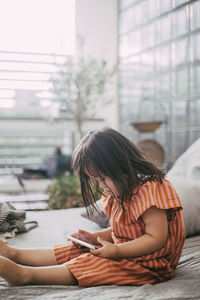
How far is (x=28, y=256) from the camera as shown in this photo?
3.51ft

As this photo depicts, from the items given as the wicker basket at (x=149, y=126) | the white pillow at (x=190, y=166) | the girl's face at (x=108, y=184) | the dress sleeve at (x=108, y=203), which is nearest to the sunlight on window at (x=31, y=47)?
the wicker basket at (x=149, y=126)

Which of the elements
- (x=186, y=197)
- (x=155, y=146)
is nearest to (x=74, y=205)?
(x=155, y=146)

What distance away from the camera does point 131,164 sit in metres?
1.03

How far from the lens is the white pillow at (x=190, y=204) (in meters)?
1.35

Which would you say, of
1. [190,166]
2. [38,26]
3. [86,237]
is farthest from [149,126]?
[86,237]

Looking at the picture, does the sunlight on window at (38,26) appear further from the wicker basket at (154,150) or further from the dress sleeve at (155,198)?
the dress sleeve at (155,198)

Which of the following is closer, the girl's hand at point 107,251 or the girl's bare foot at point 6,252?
the girl's hand at point 107,251

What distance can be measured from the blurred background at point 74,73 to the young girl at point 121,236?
8.79 feet

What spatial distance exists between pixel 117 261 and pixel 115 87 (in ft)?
13.4

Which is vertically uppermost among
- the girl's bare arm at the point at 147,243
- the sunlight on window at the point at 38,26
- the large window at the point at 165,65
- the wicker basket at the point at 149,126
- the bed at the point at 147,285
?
the sunlight on window at the point at 38,26

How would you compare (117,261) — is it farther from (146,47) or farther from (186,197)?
(146,47)

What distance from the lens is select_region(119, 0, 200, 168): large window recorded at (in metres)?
3.27

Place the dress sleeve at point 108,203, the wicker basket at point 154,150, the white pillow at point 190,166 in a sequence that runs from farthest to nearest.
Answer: the wicker basket at point 154,150
the white pillow at point 190,166
the dress sleeve at point 108,203

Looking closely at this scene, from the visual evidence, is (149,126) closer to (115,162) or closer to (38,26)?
(38,26)
